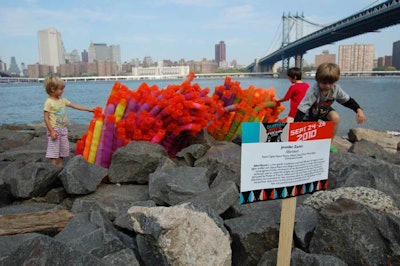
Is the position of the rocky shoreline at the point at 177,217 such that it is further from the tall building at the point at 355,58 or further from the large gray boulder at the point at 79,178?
the tall building at the point at 355,58

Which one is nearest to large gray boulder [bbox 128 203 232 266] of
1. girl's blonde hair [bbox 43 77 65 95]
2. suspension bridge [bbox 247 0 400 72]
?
girl's blonde hair [bbox 43 77 65 95]

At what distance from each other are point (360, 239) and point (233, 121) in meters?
3.95

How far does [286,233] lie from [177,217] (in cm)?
68

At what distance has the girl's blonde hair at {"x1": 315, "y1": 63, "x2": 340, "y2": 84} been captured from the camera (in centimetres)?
401

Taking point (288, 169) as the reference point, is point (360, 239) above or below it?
below

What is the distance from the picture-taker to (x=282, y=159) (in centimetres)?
233

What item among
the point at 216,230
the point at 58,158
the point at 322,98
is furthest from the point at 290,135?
the point at 58,158

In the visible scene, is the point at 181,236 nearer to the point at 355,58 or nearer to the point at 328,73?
the point at 328,73

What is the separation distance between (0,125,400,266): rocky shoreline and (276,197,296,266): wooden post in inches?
3.3

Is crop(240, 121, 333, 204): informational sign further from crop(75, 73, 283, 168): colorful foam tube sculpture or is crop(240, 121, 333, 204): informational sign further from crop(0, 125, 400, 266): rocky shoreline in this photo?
crop(75, 73, 283, 168): colorful foam tube sculpture

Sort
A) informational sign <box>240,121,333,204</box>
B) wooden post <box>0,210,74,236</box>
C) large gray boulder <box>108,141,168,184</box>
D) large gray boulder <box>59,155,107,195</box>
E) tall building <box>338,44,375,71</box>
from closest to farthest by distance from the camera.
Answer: informational sign <box>240,121,333,204</box> → wooden post <box>0,210,74,236</box> → large gray boulder <box>59,155,107,195</box> → large gray boulder <box>108,141,168,184</box> → tall building <box>338,44,375,71</box>

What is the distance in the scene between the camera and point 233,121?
6383 mm

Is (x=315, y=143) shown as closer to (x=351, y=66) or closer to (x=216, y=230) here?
(x=216, y=230)

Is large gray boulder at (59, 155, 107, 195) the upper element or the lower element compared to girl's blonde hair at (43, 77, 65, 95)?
lower
